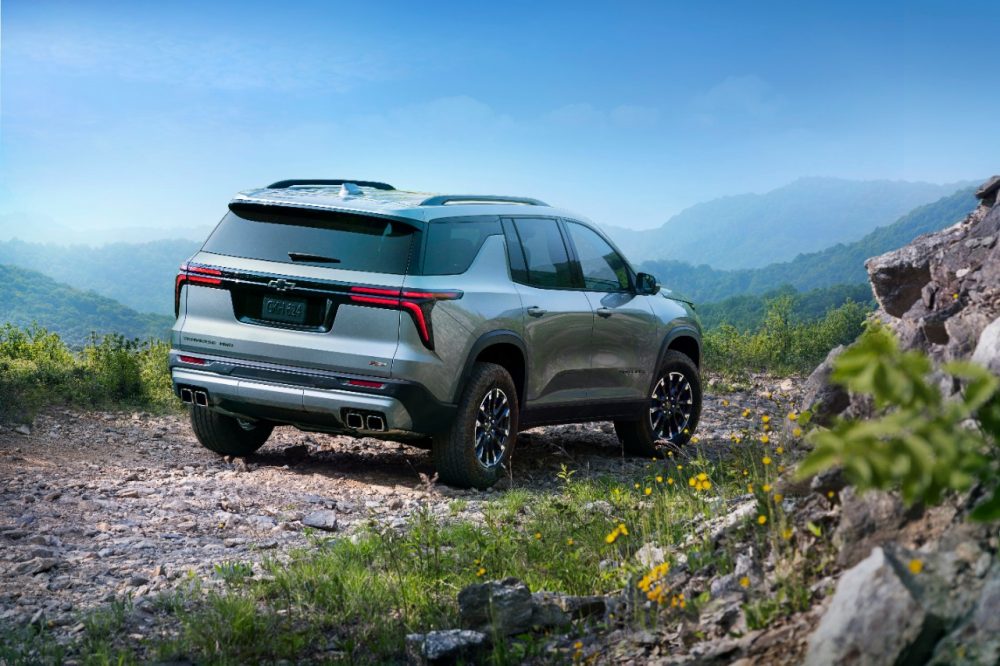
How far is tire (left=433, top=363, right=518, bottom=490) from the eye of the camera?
8.48 meters

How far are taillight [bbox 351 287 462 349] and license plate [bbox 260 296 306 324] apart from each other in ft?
1.36

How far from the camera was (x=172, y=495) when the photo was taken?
8453 mm

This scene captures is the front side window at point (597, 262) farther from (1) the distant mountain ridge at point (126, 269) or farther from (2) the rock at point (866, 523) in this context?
(1) the distant mountain ridge at point (126, 269)

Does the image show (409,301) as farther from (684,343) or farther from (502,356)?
(684,343)

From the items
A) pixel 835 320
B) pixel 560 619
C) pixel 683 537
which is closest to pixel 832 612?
pixel 560 619

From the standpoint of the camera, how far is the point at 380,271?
8.21 m

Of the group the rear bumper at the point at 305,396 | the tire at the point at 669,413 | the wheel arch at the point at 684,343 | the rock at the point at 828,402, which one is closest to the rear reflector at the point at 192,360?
the rear bumper at the point at 305,396

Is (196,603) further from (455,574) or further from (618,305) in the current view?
(618,305)

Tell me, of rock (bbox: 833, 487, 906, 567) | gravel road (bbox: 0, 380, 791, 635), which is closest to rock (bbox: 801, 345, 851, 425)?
gravel road (bbox: 0, 380, 791, 635)

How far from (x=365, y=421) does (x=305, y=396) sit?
44 cm

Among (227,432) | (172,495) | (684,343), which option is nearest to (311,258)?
(172,495)

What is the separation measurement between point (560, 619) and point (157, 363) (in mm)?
10097

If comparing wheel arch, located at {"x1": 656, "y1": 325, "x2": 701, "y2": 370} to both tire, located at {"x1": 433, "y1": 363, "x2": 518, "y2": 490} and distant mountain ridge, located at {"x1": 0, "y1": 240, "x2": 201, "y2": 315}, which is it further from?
distant mountain ridge, located at {"x1": 0, "y1": 240, "x2": 201, "y2": 315}

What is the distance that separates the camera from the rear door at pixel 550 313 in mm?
9133
